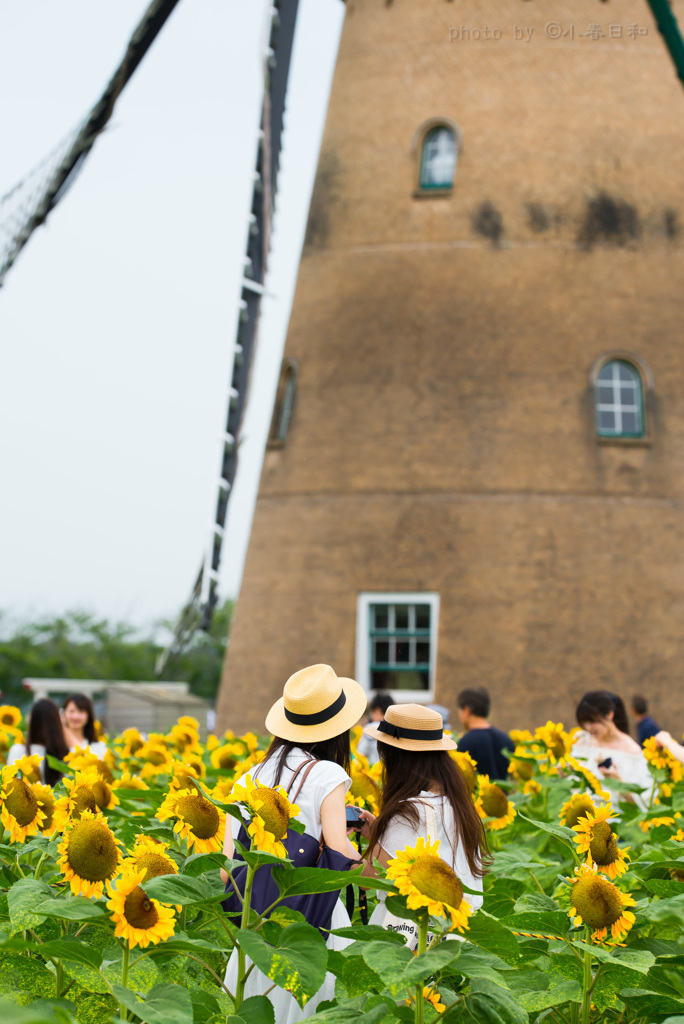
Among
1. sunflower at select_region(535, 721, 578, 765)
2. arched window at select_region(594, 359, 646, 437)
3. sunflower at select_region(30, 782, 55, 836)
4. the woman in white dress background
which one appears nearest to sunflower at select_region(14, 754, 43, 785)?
sunflower at select_region(30, 782, 55, 836)

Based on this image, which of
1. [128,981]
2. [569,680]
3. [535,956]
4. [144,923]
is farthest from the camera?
[569,680]

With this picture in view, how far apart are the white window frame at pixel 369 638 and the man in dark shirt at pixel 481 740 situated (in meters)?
6.07

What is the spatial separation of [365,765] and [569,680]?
931cm

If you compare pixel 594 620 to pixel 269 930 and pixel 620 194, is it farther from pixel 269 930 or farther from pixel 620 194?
pixel 269 930

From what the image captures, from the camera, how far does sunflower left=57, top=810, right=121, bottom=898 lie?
2.50 meters

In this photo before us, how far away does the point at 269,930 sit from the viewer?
2.62 metres

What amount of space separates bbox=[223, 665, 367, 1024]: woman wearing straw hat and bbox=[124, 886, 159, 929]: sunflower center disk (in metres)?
0.99

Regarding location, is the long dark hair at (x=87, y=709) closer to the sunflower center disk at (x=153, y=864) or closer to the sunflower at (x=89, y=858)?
the sunflower center disk at (x=153, y=864)

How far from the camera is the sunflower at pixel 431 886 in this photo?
7.67 feet

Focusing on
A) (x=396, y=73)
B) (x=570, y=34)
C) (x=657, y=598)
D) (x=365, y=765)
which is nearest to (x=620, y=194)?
(x=570, y=34)

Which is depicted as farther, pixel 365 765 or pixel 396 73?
pixel 396 73

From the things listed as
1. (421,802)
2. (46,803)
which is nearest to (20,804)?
(46,803)

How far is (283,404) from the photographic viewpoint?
16312mm

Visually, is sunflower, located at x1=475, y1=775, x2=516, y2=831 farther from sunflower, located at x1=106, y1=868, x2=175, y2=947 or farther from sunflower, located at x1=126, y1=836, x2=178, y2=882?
sunflower, located at x1=106, y1=868, x2=175, y2=947
